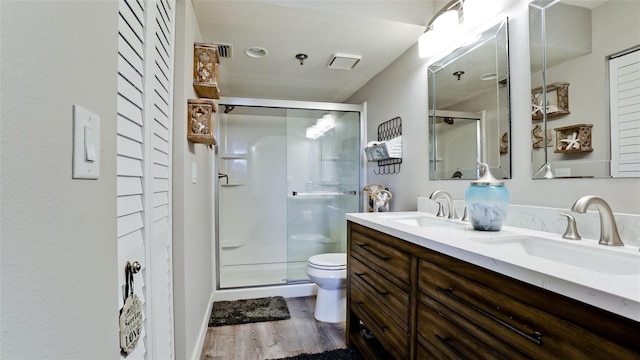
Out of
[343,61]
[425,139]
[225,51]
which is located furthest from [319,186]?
[225,51]

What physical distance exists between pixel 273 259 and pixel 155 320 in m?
2.49

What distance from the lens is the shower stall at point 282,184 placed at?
3039mm

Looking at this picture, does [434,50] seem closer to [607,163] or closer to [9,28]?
[607,163]

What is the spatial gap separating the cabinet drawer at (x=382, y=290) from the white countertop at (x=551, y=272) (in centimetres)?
27

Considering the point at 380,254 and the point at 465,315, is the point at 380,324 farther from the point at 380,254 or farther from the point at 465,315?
the point at 465,315

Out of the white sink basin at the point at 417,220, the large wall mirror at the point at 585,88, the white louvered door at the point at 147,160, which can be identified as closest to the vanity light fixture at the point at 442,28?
the large wall mirror at the point at 585,88

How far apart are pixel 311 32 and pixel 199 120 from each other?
1009mm

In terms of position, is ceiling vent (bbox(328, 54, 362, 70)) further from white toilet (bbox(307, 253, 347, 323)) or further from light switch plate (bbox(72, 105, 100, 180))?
light switch plate (bbox(72, 105, 100, 180))

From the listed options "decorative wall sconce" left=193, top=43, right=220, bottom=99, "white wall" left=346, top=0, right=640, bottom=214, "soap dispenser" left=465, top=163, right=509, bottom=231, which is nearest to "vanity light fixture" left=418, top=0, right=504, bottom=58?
"white wall" left=346, top=0, right=640, bottom=214

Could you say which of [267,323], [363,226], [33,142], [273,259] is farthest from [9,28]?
[273,259]

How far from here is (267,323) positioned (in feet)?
7.34

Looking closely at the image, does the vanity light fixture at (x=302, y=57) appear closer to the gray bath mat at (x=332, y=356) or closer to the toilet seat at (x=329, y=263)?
the toilet seat at (x=329, y=263)

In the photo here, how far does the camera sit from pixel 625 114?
0.97 metres

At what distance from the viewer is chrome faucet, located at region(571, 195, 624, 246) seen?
0.92 metres
